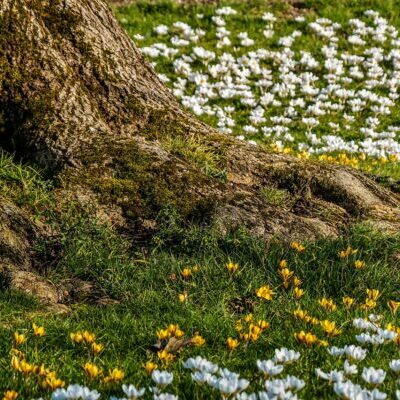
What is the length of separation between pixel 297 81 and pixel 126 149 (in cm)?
756

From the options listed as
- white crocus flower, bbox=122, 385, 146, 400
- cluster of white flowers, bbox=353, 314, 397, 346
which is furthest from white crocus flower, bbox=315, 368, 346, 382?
white crocus flower, bbox=122, 385, 146, 400

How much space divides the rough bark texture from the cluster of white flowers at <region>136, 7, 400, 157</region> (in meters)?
4.13

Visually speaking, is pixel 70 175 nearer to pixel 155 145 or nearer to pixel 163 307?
pixel 155 145

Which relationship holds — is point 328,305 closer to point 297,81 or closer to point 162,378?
point 162,378

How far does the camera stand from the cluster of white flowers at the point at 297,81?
11.8 m

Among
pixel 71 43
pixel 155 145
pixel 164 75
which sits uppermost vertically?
pixel 71 43

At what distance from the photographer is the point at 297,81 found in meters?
13.5

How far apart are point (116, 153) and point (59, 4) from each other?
151 cm

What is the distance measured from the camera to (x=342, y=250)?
19.4ft

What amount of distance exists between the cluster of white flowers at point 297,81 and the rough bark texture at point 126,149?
413cm

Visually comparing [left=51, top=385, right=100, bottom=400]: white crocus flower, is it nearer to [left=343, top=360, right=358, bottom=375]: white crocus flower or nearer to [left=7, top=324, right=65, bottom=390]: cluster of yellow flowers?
[left=7, top=324, right=65, bottom=390]: cluster of yellow flowers

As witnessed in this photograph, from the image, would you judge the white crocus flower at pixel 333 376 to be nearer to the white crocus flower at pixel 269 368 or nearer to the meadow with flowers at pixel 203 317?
the meadow with flowers at pixel 203 317

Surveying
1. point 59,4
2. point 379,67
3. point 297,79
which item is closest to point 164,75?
point 297,79

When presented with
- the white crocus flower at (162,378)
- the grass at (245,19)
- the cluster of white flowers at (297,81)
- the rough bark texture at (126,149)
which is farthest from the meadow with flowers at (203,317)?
the grass at (245,19)
